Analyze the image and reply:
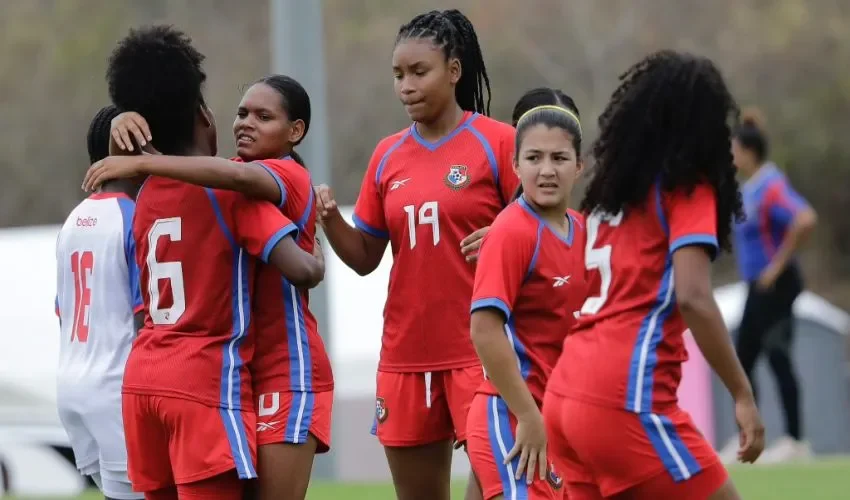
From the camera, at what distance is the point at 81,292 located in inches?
196

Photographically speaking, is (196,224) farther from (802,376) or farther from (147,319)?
(802,376)

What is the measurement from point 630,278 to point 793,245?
6333 millimetres

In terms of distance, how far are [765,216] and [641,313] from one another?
6.56 meters

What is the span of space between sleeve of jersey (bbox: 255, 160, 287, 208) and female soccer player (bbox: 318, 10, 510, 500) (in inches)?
22.3

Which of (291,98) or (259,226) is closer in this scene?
(259,226)

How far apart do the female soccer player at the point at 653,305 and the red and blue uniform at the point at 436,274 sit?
1020 millimetres

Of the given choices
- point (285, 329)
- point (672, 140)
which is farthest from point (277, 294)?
point (672, 140)

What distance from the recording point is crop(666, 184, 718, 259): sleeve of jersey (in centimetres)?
383

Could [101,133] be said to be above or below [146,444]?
above

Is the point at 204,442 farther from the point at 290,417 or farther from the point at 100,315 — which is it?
the point at 100,315

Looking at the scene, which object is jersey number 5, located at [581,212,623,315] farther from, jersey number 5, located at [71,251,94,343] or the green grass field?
the green grass field

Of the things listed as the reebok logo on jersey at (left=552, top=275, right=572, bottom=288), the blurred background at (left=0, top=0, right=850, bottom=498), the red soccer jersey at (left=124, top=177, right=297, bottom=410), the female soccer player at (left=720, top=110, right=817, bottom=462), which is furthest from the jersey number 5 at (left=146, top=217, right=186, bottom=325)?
the blurred background at (left=0, top=0, right=850, bottom=498)

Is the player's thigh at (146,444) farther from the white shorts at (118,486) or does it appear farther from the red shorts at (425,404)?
the red shorts at (425,404)

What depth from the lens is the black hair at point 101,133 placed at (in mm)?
5219
